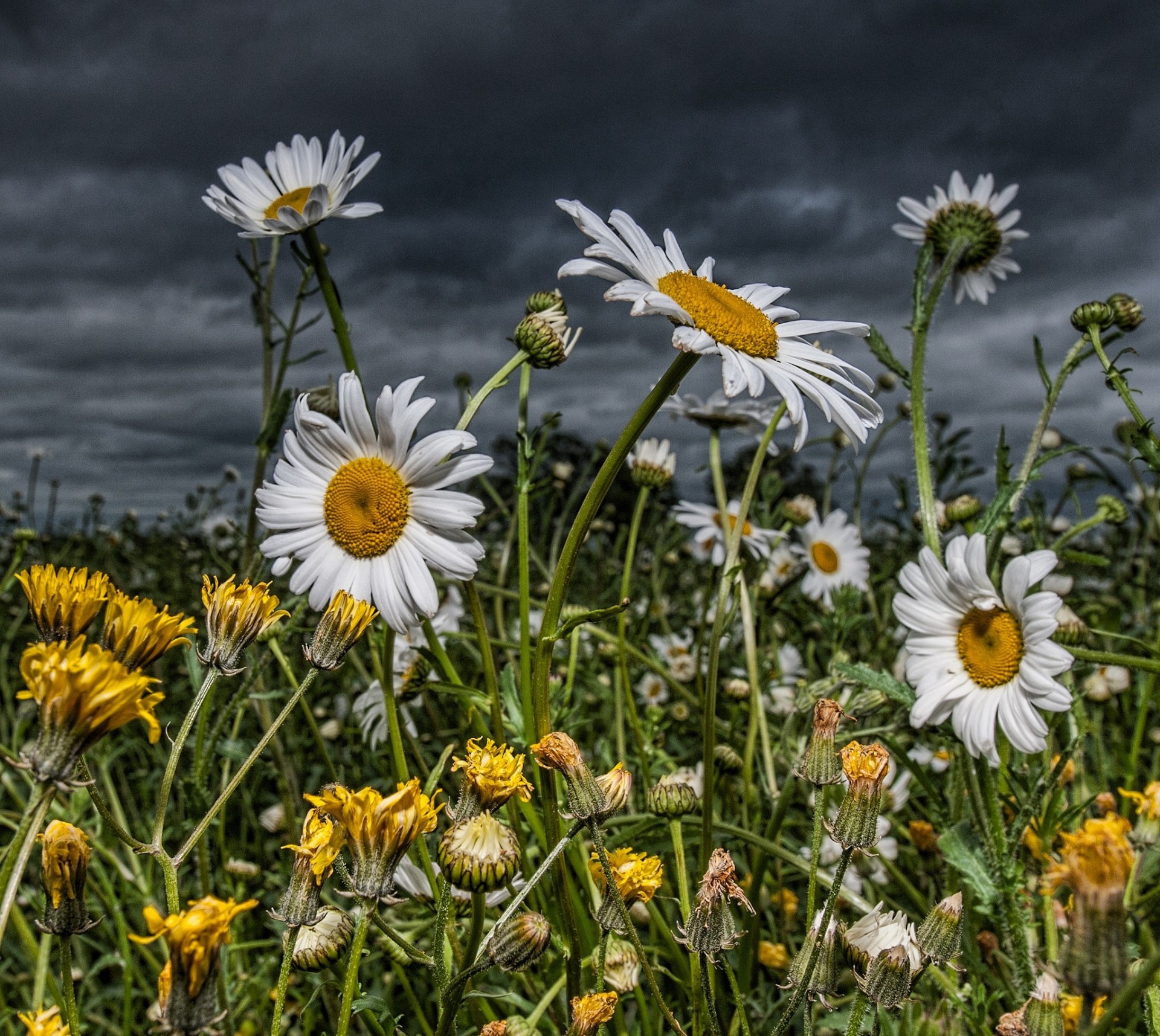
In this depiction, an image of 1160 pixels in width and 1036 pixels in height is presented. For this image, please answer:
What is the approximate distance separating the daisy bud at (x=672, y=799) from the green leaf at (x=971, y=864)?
1.57 ft

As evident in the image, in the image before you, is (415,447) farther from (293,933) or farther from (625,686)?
(625,686)

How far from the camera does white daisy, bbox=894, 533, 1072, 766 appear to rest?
160 centimetres

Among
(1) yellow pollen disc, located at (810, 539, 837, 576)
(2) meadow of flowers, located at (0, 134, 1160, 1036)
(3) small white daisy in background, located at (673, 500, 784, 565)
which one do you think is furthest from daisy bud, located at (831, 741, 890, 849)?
(1) yellow pollen disc, located at (810, 539, 837, 576)

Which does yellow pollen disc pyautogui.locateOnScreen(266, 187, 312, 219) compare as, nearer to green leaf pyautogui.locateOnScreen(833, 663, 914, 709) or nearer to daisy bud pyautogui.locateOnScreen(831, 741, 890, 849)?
green leaf pyautogui.locateOnScreen(833, 663, 914, 709)

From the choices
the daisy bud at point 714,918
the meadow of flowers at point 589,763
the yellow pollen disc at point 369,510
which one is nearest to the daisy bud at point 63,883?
the meadow of flowers at point 589,763

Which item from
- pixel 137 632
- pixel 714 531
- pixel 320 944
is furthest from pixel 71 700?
pixel 714 531

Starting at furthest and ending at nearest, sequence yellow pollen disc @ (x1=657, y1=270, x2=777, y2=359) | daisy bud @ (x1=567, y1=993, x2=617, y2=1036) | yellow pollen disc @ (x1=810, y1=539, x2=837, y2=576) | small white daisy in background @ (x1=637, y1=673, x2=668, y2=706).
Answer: yellow pollen disc @ (x1=810, y1=539, x2=837, y2=576), small white daisy in background @ (x1=637, y1=673, x2=668, y2=706), yellow pollen disc @ (x1=657, y1=270, x2=777, y2=359), daisy bud @ (x1=567, y1=993, x2=617, y2=1036)

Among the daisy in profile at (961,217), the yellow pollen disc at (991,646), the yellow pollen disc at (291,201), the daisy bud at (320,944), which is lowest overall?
the daisy bud at (320,944)

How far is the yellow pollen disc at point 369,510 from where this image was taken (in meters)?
1.46

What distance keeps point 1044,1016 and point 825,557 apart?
9.80ft

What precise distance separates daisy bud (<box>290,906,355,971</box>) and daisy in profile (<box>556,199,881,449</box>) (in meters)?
0.76

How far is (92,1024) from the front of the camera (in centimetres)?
235

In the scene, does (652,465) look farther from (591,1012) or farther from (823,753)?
(591,1012)

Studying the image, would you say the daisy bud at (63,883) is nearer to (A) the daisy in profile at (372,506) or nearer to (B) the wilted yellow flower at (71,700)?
(B) the wilted yellow flower at (71,700)
